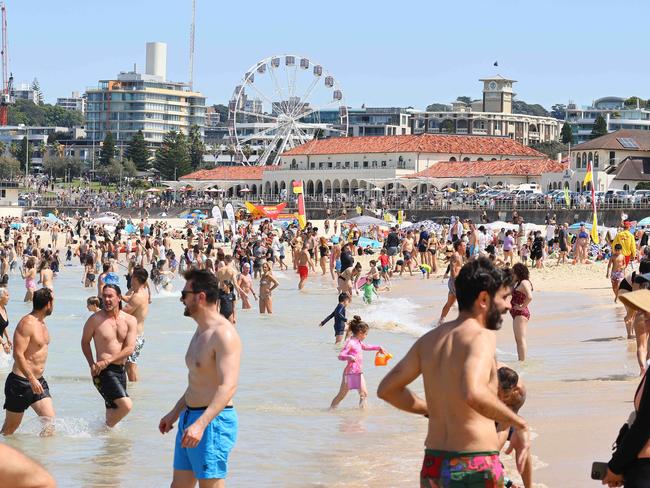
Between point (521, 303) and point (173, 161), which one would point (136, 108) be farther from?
point (521, 303)

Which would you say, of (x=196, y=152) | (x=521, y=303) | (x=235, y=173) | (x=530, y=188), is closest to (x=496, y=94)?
(x=196, y=152)

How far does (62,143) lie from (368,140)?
244ft

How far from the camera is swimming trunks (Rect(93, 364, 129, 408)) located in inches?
336

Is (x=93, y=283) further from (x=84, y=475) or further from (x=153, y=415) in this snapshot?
(x=84, y=475)

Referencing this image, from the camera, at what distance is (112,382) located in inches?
338

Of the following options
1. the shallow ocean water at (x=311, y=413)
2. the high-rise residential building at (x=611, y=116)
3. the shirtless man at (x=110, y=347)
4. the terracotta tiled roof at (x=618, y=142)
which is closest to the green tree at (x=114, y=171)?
the high-rise residential building at (x=611, y=116)

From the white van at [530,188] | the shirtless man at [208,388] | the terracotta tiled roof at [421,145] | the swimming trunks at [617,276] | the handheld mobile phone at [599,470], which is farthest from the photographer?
the terracotta tiled roof at [421,145]

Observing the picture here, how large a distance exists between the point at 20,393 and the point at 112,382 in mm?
632

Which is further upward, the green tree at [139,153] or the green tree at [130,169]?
the green tree at [139,153]

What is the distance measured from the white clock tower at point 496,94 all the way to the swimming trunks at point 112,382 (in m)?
130

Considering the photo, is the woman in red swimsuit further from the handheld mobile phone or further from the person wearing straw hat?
the person wearing straw hat

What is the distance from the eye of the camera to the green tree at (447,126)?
131375 mm

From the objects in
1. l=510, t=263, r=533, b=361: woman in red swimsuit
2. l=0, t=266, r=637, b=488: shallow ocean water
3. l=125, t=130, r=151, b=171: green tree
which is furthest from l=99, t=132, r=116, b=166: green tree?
l=510, t=263, r=533, b=361: woman in red swimsuit

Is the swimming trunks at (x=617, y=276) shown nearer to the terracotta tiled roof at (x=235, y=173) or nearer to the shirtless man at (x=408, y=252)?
the shirtless man at (x=408, y=252)
